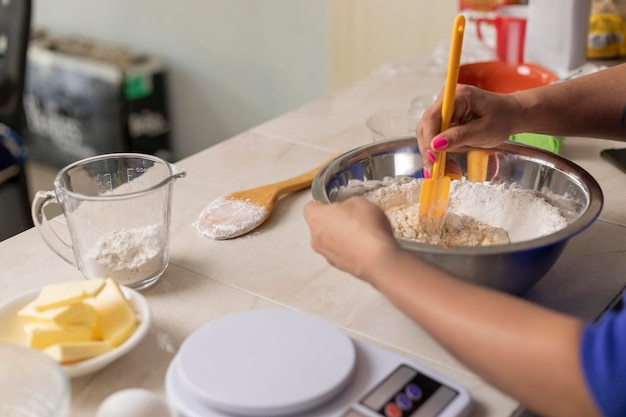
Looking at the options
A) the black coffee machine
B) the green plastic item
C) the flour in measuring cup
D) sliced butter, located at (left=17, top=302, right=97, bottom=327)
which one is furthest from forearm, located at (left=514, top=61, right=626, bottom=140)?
the black coffee machine

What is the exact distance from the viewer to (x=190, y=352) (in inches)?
29.6

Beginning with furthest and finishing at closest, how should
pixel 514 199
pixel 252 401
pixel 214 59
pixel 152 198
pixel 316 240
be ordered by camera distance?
pixel 214 59, pixel 514 199, pixel 152 198, pixel 316 240, pixel 252 401

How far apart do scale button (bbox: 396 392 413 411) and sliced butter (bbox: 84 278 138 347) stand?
0.94ft

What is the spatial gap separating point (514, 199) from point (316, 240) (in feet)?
1.16

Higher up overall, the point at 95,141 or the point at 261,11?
the point at 261,11

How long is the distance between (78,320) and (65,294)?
0.14 ft

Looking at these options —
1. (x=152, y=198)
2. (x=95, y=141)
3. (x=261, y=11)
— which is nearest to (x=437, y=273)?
(x=152, y=198)

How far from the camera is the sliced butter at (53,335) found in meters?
0.76

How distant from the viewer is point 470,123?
1069 mm

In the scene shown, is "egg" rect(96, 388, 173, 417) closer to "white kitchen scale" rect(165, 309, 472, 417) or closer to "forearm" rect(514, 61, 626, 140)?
"white kitchen scale" rect(165, 309, 472, 417)

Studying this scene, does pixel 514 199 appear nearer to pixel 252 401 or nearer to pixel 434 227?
pixel 434 227

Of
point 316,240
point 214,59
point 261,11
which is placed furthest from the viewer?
point 214,59

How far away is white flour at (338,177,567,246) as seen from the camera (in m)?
0.98

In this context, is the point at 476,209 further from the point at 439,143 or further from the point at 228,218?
the point at 228,218
